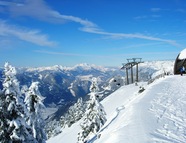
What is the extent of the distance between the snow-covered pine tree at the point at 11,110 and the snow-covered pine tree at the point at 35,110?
536 cm

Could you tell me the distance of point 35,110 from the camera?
87.2ft

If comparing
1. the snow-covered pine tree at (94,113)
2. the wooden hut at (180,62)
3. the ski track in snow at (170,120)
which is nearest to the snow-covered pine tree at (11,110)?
the ski track in snow at (170,120)

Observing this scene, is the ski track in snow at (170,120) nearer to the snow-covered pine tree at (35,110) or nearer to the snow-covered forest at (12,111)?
the snow-covered forest at (12,111)

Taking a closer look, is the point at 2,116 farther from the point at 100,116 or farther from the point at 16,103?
the point at 100,116

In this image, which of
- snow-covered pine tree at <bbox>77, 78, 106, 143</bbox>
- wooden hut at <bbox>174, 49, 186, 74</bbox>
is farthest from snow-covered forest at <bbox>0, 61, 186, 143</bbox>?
wooden hut at <bbox>174, 49, 186, 74</bbox>

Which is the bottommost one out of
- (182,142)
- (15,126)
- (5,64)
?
(15,126)

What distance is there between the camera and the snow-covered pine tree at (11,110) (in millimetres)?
19959

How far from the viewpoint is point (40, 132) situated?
27359 mm

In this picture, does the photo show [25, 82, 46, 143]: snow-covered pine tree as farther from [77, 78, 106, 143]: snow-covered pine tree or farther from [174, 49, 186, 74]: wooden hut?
[174, 49, 186, 74]: wooden hut

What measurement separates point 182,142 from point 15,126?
13.7 metres

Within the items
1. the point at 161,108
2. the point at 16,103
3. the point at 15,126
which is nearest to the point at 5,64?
the point at 16,103

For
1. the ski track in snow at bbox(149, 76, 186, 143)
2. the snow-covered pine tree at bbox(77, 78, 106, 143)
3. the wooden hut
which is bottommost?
the snow-covered pine tree at bbox(77, 78, 106, 143)

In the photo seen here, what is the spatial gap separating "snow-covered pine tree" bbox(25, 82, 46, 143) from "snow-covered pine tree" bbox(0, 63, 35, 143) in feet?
17.6

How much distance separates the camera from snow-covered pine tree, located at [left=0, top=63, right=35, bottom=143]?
1996 centimetres
